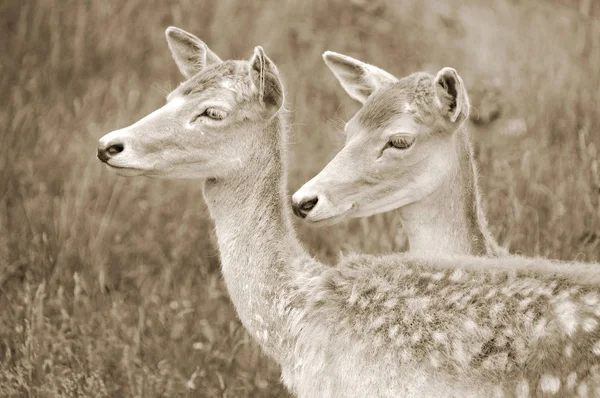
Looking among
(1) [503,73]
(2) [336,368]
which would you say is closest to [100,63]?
(1) [503,73]

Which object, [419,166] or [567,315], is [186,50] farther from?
[567,315]

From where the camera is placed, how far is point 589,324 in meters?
3.97

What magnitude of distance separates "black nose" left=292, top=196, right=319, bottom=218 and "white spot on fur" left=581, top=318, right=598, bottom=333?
151cm

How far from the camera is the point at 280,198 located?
507cm

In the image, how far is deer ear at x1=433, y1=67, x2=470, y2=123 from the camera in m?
5.37

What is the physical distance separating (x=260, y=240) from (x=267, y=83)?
83 centimetres

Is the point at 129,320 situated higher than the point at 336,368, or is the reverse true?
the point at 336,368

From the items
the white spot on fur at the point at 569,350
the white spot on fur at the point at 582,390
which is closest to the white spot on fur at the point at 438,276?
the white spot on fur at the point at 569,350

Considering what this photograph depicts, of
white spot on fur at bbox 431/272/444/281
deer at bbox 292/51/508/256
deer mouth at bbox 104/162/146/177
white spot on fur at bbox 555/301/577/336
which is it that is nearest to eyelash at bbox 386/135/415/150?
deer at bbox 292/51/508/256

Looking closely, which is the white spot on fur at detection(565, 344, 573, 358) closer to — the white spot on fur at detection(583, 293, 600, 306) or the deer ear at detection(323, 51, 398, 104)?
the white spot on fur at detection(583, 293, 600, 306)

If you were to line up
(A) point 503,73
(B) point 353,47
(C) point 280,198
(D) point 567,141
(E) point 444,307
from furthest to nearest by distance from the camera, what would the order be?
(B) point 353,47 → (A) point 503,73 → (D) point 567,141 → (C) point 280,198 → (E) point 444,307

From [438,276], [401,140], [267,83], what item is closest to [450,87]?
[401,140]

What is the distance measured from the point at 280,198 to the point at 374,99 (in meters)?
0.87

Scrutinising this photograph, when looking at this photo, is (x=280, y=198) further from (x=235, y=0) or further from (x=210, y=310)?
(x=235, y=0)
